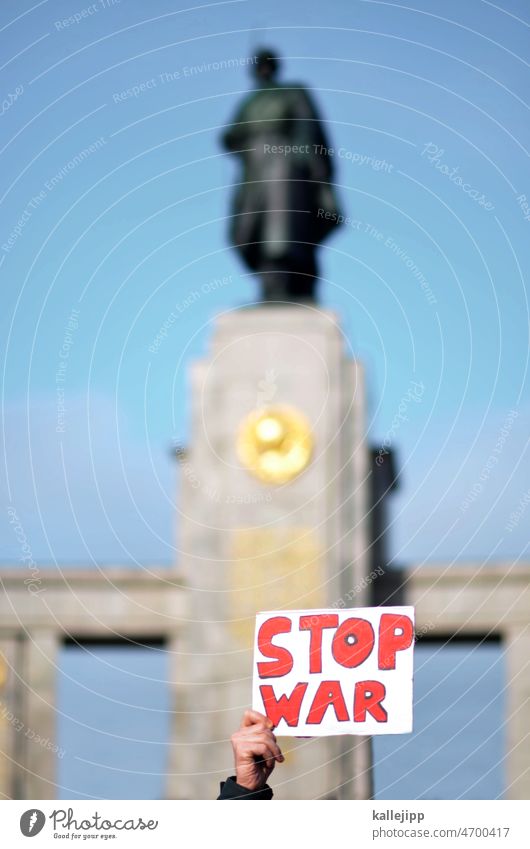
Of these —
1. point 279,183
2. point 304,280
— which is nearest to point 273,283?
point 304,280

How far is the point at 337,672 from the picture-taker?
5.68m

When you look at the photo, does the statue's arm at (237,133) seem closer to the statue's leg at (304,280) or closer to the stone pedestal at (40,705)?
the statue's leg at (304,280)

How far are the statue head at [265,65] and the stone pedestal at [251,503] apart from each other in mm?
1744

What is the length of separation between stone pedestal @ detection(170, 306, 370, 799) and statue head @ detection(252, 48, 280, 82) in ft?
5.72

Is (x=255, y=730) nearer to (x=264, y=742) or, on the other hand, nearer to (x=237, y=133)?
(x=264, y=742)

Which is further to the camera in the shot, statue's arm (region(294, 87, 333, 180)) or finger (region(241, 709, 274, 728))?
statue's arm (region(294, 87, 333, 180))

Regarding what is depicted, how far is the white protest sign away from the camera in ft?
18.1

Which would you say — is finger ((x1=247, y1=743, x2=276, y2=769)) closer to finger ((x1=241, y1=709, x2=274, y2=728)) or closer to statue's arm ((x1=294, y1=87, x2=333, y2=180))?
finger ((x1=241, y1=709, x2=274, y2=728))

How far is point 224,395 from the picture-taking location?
396 inches

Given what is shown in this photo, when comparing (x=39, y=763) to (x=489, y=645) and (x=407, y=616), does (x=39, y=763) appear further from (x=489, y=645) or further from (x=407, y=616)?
(x=407, y=616)
